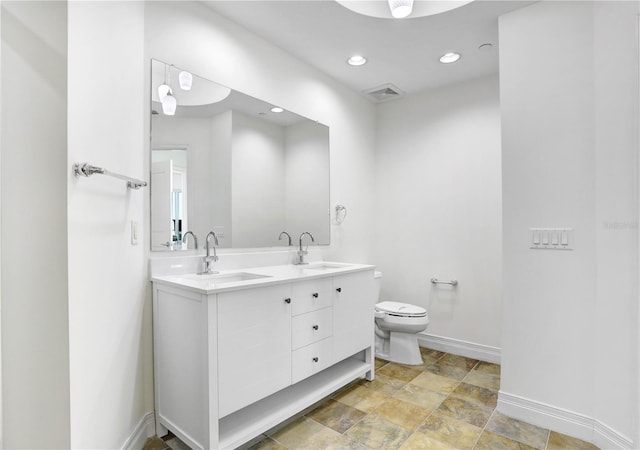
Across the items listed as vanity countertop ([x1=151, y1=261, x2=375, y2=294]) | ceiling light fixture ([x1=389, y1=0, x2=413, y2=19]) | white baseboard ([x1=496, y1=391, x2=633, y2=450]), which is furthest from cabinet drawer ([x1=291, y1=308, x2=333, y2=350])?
ceiling light fixture ([x1=389, y1=0, x2=413, y2=19])

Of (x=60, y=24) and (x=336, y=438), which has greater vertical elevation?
(x=60, y=24)

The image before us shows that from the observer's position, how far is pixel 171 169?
192 centimetres

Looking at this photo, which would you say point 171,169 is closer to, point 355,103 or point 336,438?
point 336,438

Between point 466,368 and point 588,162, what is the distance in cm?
181

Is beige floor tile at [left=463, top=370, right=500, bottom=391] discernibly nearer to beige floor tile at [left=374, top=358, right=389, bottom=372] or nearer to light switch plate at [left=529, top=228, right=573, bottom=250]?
beige floor tile at [left=374, top=358, right=389, bottom=372]

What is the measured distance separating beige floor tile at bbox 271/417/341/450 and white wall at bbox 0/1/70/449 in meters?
1.06

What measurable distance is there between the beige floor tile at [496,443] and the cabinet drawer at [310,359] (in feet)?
2.98

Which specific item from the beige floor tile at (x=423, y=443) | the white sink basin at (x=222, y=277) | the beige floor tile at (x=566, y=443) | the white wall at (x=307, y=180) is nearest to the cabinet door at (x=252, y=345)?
the white sink basin at (x=222, y=277)

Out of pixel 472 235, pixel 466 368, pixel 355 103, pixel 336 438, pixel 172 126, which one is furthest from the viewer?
pixel 355 103

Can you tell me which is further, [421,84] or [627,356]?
[421,84]

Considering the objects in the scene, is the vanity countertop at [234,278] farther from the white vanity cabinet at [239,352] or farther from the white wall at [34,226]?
the white wall at [34,226]

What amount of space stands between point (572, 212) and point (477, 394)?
1349 millimetres

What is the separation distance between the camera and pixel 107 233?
53.7 inches

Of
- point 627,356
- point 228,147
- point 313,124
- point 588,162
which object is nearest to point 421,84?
point 313,124
